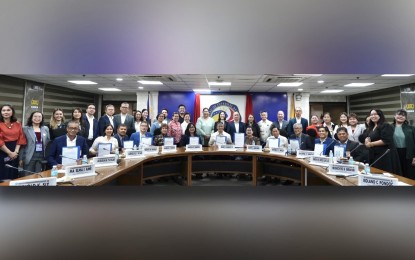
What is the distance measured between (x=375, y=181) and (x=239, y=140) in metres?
1.27

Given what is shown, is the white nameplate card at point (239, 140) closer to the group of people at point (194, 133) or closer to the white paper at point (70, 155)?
the group of people at point (194, 133)

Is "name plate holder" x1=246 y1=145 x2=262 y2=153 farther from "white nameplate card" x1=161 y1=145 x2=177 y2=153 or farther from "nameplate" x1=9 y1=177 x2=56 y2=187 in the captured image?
"nameplate" x1=9 y1=177 x2=56 y2=187

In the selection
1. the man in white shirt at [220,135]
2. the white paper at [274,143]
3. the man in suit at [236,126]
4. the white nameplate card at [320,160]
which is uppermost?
the man in suit at [236,126]

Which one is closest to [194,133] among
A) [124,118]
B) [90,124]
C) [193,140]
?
[193,140]

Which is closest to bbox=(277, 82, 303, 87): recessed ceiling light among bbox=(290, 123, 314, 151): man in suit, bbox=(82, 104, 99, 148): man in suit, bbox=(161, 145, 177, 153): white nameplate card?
bbox=(290, 123, 314, 151): man in suit

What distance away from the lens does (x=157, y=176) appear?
212cm

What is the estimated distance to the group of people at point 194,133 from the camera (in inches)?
78.6

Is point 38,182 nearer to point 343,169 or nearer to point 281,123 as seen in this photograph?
point 281,123

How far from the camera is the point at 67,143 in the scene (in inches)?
85.4

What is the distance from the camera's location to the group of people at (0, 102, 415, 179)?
2.00 meters

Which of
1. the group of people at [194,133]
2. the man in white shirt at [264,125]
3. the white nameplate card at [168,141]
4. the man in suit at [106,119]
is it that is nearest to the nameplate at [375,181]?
the group of people at [194,133]

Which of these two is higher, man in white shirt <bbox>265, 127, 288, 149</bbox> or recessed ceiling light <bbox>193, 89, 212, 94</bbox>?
recessed ceiling light <bbox>193, 89, 212, 94</bbox>

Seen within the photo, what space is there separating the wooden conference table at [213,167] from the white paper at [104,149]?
0.20 metres

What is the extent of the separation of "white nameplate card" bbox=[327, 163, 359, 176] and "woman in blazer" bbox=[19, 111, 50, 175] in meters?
2.68
